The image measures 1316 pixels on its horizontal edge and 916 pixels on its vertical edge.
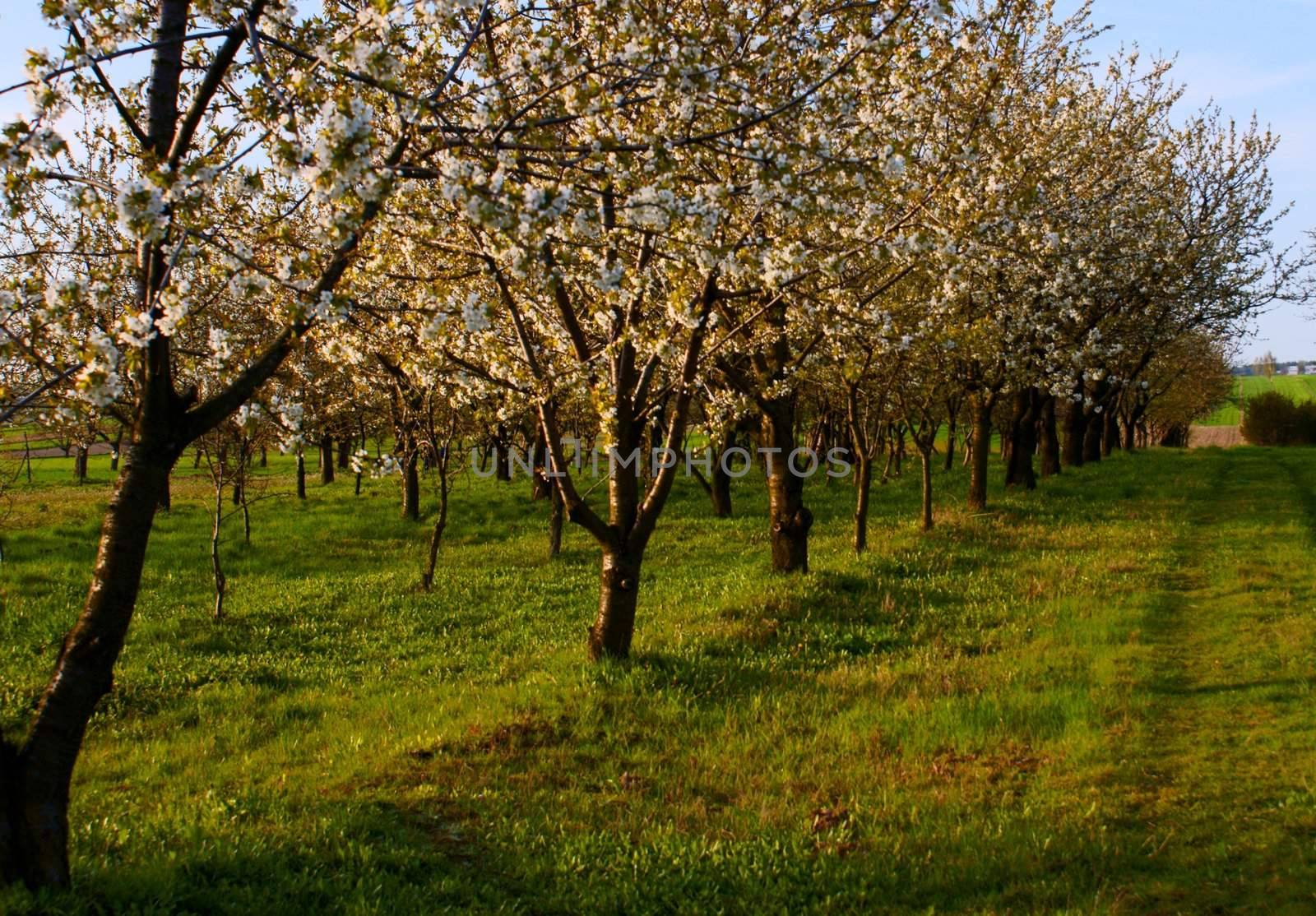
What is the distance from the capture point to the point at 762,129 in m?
8.99

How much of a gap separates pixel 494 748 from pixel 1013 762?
4.54 metres

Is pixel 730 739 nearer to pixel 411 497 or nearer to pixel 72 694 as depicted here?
pixel 72 694

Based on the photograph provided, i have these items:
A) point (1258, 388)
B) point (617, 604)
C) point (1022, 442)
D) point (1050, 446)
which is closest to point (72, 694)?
point (617, 604)

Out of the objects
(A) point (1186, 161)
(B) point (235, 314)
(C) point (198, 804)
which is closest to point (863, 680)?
(C) point (198, 804)

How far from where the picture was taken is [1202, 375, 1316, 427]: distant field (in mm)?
107812

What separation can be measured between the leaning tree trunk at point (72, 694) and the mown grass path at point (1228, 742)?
6.33m

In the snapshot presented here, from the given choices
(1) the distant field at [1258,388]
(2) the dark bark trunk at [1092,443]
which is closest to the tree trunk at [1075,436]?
(2) the dark bark trunk at [1092,443]

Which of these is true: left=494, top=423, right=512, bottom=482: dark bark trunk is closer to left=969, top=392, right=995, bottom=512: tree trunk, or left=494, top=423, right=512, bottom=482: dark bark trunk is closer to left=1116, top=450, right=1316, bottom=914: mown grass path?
left=969, top=392, right=995, bottom=512: tree trunk

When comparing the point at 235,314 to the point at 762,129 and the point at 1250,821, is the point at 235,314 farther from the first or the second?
the point at 1250,821

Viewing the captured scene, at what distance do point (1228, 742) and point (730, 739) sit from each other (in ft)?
14.3

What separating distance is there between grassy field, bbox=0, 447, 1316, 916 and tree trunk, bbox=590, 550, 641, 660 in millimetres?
454

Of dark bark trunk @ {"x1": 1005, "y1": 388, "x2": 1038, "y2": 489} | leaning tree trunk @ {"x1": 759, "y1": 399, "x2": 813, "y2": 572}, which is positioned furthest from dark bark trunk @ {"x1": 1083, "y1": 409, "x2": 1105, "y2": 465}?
leaning tree trunk @ {"x1": 759, "y1": 399, "x2": 813, "y2": 572}

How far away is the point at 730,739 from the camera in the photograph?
9055 mm

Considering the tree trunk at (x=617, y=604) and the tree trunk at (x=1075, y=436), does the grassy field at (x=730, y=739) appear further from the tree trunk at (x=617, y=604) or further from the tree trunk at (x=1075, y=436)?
the tree trunk at (x=1075, y=436)
